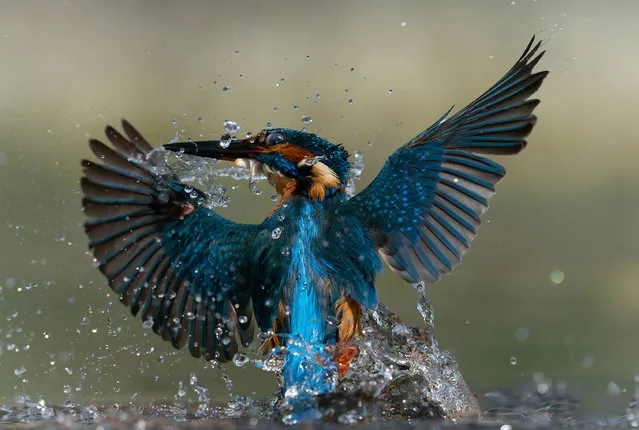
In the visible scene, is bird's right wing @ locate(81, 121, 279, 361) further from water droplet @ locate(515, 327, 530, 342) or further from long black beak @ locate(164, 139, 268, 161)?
water droplet @ locate(515, 327, 530, 342)

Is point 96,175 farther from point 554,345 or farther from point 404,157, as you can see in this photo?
point 554,345

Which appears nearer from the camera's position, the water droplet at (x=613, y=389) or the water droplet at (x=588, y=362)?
the water droplet at (x=613, y=389)

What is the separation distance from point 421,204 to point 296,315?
68cm

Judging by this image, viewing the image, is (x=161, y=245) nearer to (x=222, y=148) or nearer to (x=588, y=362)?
(x=222, y=148)

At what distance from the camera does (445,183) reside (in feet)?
12.5

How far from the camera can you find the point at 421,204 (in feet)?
12.4

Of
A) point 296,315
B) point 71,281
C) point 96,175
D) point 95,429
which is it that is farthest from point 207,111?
point 95,429

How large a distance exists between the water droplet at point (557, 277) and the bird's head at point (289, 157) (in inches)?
146

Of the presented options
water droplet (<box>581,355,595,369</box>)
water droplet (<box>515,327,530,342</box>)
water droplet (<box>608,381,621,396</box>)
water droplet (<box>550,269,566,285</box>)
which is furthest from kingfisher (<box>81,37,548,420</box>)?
water droplet (<box>550,269,566,285</box>)

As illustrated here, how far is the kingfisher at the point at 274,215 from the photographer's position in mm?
3658

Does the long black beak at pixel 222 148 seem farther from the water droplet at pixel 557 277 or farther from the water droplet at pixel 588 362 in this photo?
the water droplet at pixel 557 277

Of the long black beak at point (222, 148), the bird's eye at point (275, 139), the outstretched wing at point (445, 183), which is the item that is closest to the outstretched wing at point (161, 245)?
the long black beak at point (222, 148)

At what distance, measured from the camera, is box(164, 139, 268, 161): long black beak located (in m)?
3.82

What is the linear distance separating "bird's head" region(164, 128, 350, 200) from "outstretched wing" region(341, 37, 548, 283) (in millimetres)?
132
